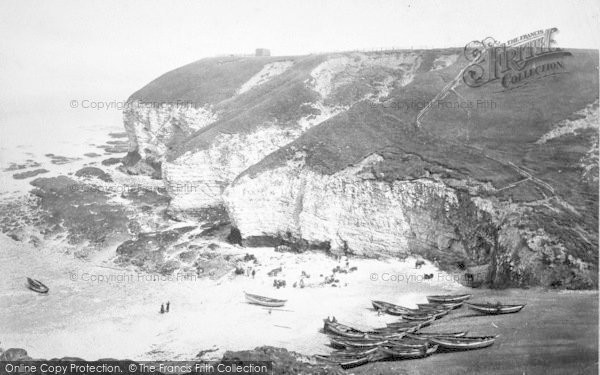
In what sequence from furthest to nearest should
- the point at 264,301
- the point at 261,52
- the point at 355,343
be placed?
the point at 261,52 < the point at 264,301 < the point at 355,343

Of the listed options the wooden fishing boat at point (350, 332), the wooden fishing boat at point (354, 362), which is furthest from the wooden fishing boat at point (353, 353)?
the wooden fishing boat at point (350, 332)

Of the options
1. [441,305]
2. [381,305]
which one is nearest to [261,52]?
[381,305]

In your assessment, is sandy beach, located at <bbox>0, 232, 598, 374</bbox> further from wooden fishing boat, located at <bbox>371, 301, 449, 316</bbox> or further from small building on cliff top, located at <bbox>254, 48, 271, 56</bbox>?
small building on cliff top, located at <bbox>254, 48, 271, 56</bbox>

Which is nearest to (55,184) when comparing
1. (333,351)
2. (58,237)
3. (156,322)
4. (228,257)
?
(58,237)

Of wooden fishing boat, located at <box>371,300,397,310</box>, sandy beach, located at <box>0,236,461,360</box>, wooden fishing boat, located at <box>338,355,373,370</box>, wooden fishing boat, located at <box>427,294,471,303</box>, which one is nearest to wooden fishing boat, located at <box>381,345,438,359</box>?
wooden fishing boat, located at <box>338,355,373,370</box>

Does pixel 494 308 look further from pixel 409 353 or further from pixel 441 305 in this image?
pixel 409 353

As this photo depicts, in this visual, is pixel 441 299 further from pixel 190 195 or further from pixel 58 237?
pixel 58 237
